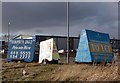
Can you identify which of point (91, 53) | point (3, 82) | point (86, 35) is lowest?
point (3, 82)

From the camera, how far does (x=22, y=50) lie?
24016 millimetres

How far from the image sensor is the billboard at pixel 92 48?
17281mm

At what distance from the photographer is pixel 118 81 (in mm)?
9047

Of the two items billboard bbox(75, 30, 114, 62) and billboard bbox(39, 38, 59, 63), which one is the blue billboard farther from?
billboard bbox(75, 30, 114, 62)

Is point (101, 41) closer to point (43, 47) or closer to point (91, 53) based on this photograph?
point (91, 53)

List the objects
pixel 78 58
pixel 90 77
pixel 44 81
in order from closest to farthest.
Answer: pixel 90 77
pixel 44 81
pixel 78 58

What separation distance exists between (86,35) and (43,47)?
589cm

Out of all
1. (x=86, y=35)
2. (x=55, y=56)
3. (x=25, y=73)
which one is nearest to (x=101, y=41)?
(x=86, y=35)

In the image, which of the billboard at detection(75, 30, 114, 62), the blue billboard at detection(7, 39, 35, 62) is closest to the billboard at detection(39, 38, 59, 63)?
the blue billboard at detection(7, 39, 35, 62)

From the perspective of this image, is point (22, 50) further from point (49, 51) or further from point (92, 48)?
point (92, 48)

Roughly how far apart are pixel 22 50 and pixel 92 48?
336 inches

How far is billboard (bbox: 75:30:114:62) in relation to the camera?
17.3 metres

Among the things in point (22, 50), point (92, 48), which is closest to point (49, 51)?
point (22, 50)

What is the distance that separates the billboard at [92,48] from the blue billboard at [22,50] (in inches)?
254
